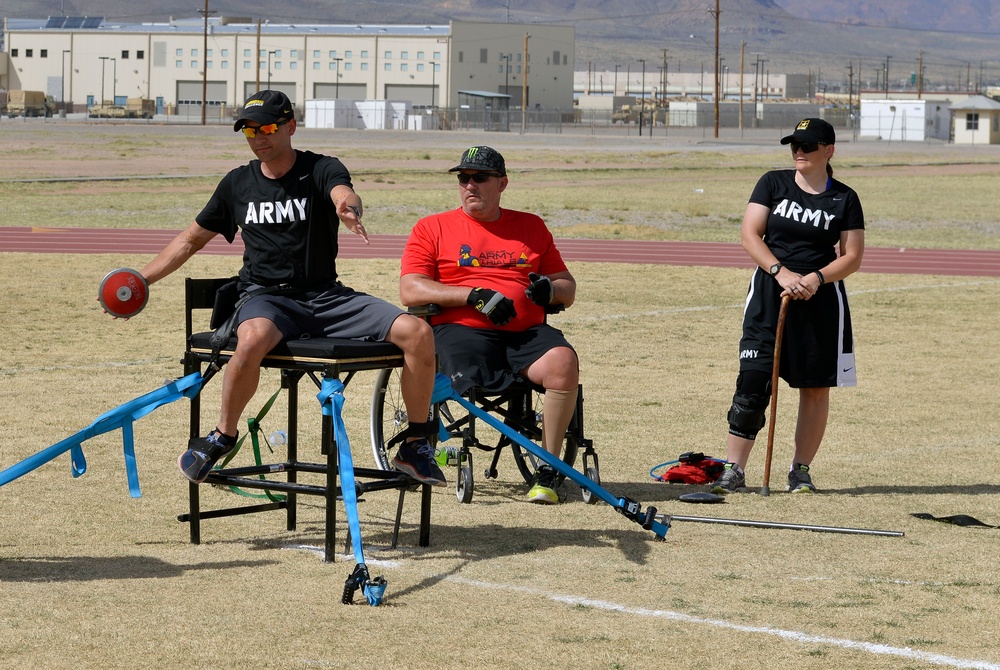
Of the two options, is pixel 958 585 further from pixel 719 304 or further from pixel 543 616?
pixel 719 304

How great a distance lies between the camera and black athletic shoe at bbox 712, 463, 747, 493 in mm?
7719

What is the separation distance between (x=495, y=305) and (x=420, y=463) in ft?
3.97

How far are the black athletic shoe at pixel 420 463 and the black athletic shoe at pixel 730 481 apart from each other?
2.04 meters

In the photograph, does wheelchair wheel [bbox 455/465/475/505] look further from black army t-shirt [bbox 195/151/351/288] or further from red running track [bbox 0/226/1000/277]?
red running track [bbox 0/226/1000/277]

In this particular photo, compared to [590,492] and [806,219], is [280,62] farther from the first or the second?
[590,492]

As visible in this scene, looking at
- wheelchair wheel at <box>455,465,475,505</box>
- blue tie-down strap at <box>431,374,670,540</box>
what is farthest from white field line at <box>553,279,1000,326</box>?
blue tie-down strap at <box>431,374,670,540</box>

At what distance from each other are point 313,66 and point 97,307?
129 metres

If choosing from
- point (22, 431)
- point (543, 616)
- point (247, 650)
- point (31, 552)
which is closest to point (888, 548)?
point (543, 616)

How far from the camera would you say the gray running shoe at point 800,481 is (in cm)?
773

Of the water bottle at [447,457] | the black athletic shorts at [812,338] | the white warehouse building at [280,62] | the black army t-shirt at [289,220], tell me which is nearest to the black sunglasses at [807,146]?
the black athletic shorts at [812,338]

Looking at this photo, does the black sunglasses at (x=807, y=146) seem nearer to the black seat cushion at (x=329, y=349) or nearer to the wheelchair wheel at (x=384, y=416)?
the wheelchair wheel at (x=384, y=416)

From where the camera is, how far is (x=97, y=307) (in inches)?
579

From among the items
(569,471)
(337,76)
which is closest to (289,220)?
(569,471)

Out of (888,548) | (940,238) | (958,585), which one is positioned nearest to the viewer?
(958,585)
